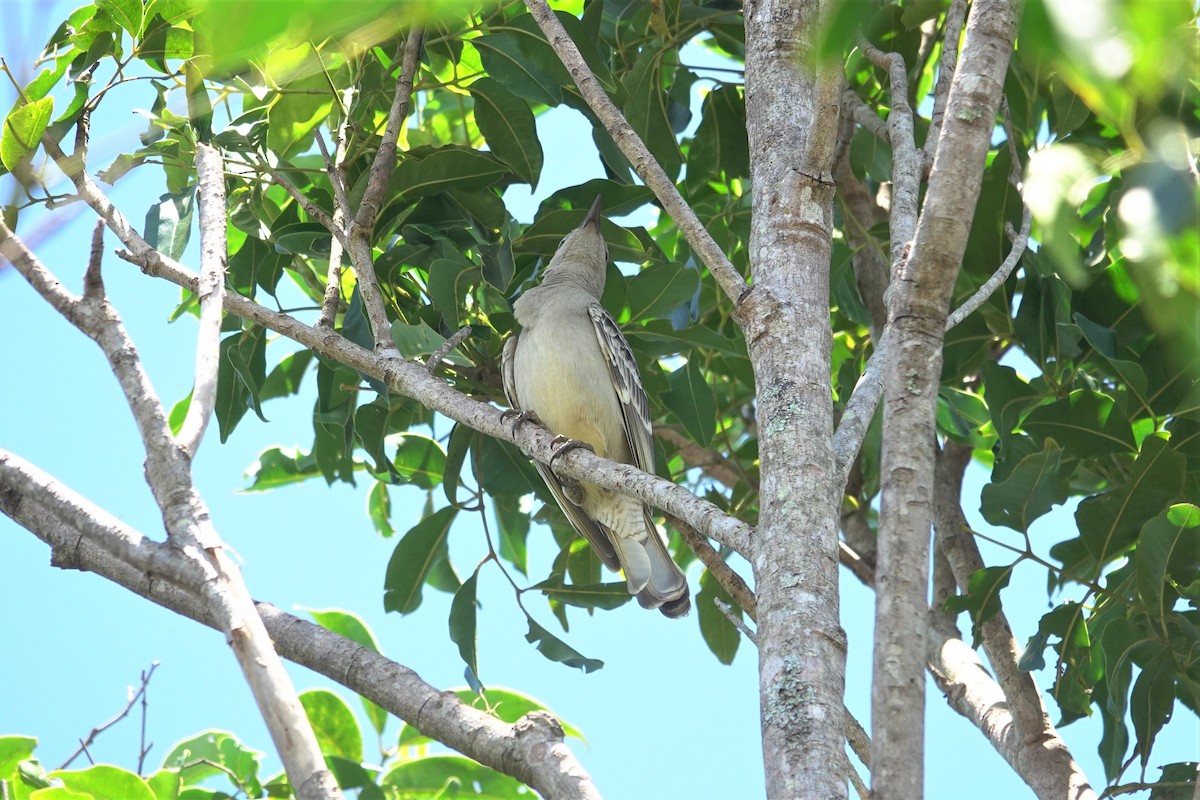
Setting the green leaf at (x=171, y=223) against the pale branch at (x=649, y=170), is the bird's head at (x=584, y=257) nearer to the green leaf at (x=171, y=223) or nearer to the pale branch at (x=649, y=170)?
the pale branch at (x=649, y=170)

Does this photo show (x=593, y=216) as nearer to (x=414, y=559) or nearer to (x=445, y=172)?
(x=445, y=172)

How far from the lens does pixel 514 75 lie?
145 inches

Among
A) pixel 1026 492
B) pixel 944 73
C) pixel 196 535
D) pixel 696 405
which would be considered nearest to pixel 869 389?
pixel 944 73

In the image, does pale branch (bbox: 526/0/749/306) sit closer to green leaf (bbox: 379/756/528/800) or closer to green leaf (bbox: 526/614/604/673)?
green leaf (bbox: 526/614/604/673)

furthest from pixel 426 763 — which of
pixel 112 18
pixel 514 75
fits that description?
pixel 112 18

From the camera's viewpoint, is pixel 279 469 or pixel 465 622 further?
pixel 279 469

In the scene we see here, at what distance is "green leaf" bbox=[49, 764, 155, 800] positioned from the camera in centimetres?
311

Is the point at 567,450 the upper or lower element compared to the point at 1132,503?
lower

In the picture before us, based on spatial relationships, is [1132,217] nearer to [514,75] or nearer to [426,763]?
[514,75]

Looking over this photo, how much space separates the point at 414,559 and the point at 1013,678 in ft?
7.25

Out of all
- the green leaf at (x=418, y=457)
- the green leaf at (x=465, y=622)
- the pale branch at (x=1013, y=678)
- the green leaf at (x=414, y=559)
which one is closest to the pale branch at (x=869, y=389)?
the pale branch at (x=1013, y=678)

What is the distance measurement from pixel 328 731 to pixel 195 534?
2345 mm

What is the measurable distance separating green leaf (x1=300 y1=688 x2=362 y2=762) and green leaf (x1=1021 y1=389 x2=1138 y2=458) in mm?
2661

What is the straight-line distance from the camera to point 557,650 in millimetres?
3623
